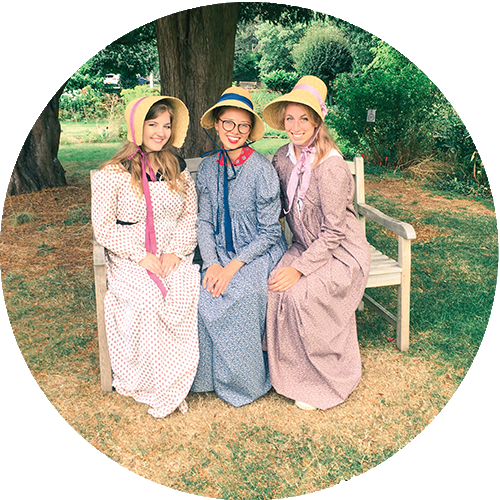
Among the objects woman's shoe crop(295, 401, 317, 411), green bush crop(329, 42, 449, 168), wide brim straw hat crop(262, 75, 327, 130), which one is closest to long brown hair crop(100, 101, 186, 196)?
wide brim straw hat crop(262, 75, 327, 130)

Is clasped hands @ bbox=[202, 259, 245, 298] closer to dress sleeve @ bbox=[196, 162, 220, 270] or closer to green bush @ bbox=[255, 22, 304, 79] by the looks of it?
dress sleeve @ bbox=[196, 162, 220, 270]

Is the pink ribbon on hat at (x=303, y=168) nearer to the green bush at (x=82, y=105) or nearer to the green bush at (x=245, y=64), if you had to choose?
the green bush at (x=82, y=105)

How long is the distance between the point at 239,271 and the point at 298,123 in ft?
3.23

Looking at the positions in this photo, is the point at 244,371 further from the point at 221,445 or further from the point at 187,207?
the point at 187,207

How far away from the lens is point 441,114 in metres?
10.5

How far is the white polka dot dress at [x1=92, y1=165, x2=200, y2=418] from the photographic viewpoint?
3219mm

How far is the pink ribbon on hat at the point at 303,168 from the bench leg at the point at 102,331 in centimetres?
127

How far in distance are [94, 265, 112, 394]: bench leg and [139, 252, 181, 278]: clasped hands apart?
26 cm

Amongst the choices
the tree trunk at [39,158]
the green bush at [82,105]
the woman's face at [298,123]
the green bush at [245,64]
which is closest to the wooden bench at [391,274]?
the woman's face at [298,123]

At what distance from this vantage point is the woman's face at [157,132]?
3.42m

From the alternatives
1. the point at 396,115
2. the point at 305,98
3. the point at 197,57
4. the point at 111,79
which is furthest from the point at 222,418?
the point at 111,79

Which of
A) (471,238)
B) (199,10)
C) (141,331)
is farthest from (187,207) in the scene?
(471,238)

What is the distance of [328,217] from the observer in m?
3.46

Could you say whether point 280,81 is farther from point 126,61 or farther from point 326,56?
point 126,61
